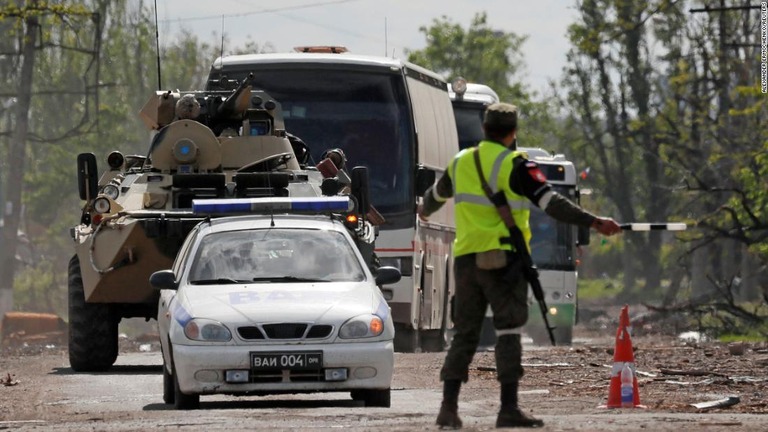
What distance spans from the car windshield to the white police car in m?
0.01

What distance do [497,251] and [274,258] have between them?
383cm

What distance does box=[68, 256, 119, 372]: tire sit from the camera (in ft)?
66.4

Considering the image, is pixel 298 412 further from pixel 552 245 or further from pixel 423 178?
pixel 552 245

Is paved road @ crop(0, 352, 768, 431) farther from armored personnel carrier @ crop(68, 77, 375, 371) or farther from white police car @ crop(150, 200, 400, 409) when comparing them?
armored personnel carrier @ crop(68, 77, 375, 371)

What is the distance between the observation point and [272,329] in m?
14.1

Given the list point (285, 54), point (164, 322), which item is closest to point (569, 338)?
point (285, 54)

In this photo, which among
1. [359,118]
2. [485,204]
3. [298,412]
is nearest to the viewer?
[485,204]

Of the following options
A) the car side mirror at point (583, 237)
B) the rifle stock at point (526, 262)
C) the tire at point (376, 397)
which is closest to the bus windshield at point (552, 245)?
the car side mirror at point (583, 237)

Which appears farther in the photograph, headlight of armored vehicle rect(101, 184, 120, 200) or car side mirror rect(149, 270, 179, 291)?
headlight of armored vehicle rect(101, 184, 120, 200)

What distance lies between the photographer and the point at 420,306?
24.3 m

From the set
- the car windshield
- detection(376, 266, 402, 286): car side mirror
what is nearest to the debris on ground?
the car windshield

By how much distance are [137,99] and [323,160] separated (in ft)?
196

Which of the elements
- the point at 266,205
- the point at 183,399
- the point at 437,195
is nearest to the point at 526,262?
the point at 437,195

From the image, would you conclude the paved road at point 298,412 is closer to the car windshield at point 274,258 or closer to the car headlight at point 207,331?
the car headlight at point 207,331
